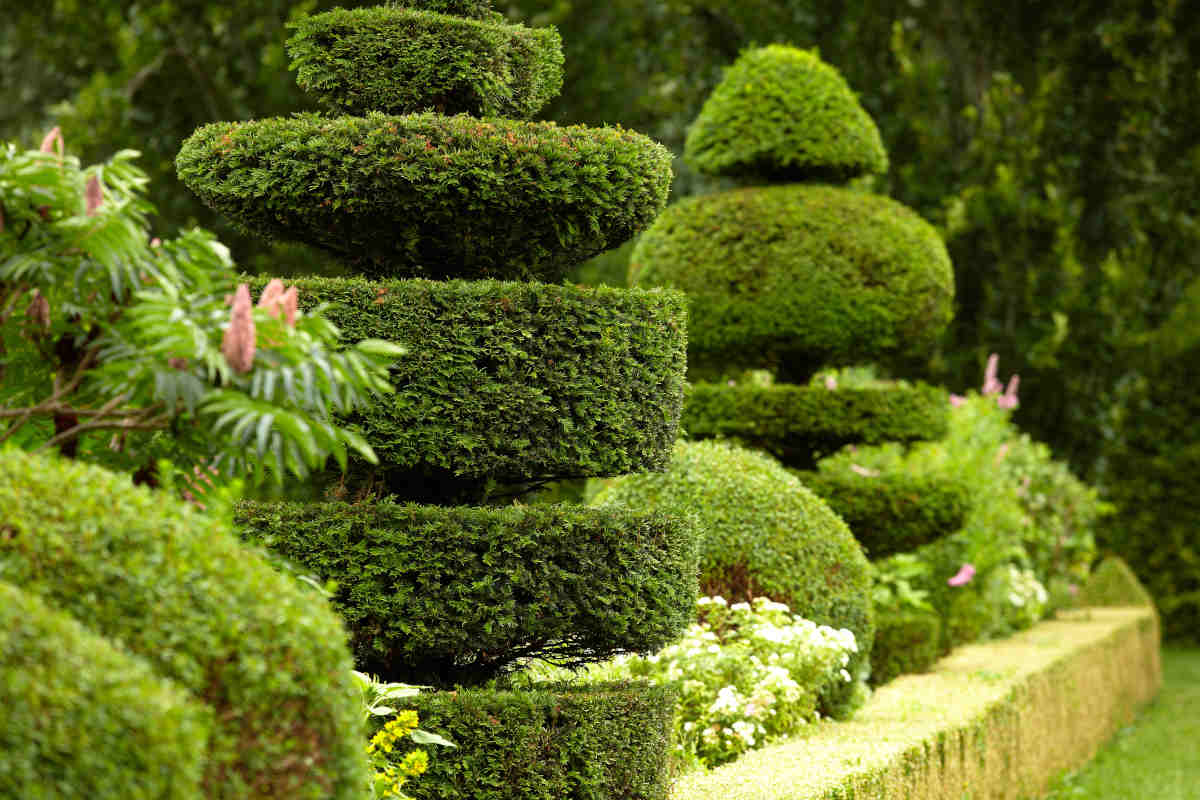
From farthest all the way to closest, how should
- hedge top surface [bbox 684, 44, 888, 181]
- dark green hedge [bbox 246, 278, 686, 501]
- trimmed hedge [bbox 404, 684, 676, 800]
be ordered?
1. hedge top surface [bbox 684, 44, 888, 181]
2. dark green hedge [bbox 246, 278, 686, 501]
3. trimmed hedge [bbox 404, 684, 676, 800]

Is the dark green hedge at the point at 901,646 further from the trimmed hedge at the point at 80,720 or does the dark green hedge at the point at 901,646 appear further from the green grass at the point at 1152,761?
the trimmed hedge at the point at 80,720

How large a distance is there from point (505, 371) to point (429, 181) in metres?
0.72

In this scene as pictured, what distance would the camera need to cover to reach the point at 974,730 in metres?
6.93

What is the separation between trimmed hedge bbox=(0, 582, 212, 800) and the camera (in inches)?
90.7

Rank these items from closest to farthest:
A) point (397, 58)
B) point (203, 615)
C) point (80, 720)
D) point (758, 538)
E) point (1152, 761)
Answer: point (80, 720) → point (203, 615) → point (397, 58) → point (758, 538) → point (1152, 761)

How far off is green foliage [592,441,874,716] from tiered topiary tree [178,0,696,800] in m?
2.13

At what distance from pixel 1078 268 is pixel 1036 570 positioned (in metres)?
5.16

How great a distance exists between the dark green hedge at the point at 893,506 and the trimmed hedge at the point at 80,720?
23.7ft

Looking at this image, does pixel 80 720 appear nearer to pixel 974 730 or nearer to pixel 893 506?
pixel 974 730

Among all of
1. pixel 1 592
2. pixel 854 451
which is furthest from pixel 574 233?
pixel 854 451

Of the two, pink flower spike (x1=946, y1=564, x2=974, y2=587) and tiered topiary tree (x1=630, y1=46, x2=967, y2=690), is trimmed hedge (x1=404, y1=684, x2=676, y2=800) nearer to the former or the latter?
tiered topiary tree (x1=630, y1=46, x2=967, y2=690)

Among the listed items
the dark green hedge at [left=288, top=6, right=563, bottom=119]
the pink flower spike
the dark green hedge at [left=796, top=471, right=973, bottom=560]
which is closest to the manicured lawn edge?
the pink flower spike

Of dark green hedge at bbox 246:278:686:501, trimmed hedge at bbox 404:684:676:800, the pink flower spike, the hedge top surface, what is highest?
the hedge top surface

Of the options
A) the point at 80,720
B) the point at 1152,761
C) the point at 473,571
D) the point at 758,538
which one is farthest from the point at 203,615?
the point at 1152,761
